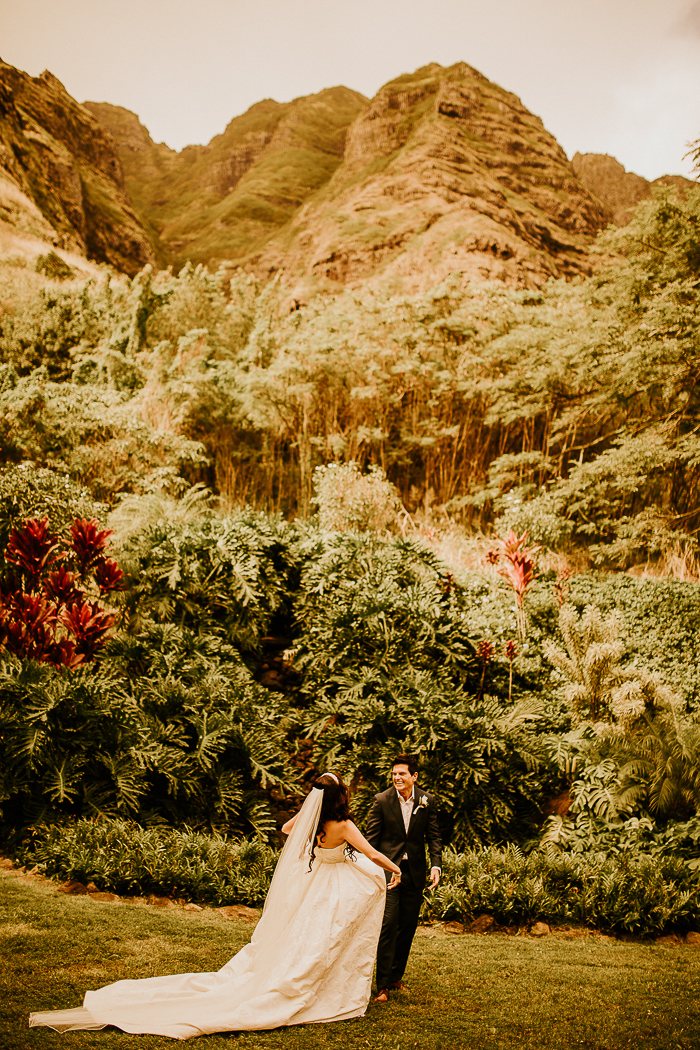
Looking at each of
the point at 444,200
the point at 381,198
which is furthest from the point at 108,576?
the point at 381,198

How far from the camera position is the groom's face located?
3146 mm

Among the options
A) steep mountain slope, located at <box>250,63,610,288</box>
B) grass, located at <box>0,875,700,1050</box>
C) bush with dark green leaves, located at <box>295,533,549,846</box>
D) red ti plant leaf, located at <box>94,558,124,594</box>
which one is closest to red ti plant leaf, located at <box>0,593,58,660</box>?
red ti plant leaf, located at <box>94,558,124,594</box>

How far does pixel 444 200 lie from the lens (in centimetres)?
2550

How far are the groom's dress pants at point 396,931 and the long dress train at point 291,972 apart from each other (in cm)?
16

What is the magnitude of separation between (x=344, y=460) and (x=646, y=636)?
716 cm

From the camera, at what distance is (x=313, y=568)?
273 inches

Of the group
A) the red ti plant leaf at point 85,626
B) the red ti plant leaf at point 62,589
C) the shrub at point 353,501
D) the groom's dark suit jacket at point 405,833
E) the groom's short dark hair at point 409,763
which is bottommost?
the groom's dark suit jacket at point 405,833

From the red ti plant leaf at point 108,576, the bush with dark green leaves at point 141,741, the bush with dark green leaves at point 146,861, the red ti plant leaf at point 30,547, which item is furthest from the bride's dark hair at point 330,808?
the red ti plant leaf at point 30,547

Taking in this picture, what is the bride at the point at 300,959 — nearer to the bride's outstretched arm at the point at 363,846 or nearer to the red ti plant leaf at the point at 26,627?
the bride's outstretched arm at the point at 363,846

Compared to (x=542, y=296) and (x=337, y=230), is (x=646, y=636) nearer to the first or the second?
(x=542, y=296)

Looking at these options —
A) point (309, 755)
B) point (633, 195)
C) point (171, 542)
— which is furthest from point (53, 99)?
point (633, 195)

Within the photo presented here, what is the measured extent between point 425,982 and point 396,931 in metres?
0.37

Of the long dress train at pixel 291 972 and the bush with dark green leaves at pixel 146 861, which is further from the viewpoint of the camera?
the bush with dark green leaves at pixel 146 861

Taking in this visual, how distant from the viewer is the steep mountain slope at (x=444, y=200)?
22.1 meters
